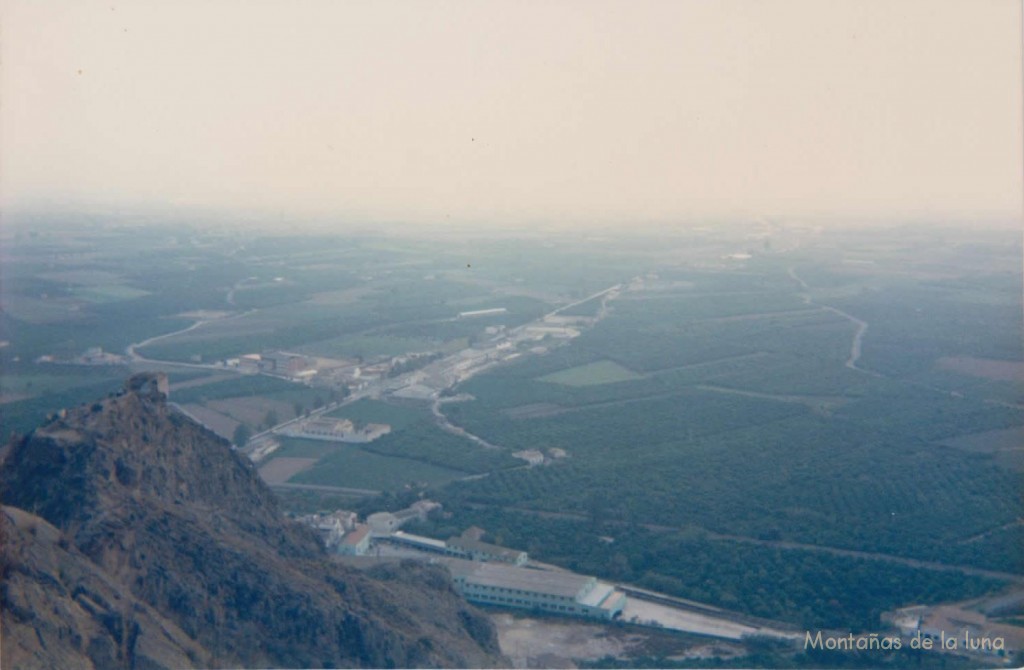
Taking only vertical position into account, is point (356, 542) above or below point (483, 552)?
above

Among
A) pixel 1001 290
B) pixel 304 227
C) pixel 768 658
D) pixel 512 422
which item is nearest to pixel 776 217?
pixel 1001 290

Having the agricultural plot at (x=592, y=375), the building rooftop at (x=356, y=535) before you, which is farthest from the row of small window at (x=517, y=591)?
the agricultural plot at (x=592, y=375)

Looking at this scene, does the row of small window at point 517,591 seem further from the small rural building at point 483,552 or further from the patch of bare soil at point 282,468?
the patch of bare soil at point 282,468

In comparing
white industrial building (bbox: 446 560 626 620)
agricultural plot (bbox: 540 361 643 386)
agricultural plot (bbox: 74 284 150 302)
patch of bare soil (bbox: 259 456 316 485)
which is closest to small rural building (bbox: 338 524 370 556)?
white industrial building (bbox: 446 560 626 620)

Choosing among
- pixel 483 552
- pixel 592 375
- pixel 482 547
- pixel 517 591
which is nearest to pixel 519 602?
pixel 517 591

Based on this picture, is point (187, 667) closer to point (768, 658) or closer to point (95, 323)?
point (768, 658)

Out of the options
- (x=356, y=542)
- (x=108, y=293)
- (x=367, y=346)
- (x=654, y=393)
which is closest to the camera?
(x=356, y=542)

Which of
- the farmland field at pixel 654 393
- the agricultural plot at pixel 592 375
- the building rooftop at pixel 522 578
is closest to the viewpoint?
the building rooftop at pixel 522 578

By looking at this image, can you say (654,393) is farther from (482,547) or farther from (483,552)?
(483,552)

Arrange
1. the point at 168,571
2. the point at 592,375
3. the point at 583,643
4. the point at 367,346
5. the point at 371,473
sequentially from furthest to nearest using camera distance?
1. the point at 367,346
2. the point at 592,375
3. the point at 371,473
4. the point at 583,643
5. the point at 168,571
